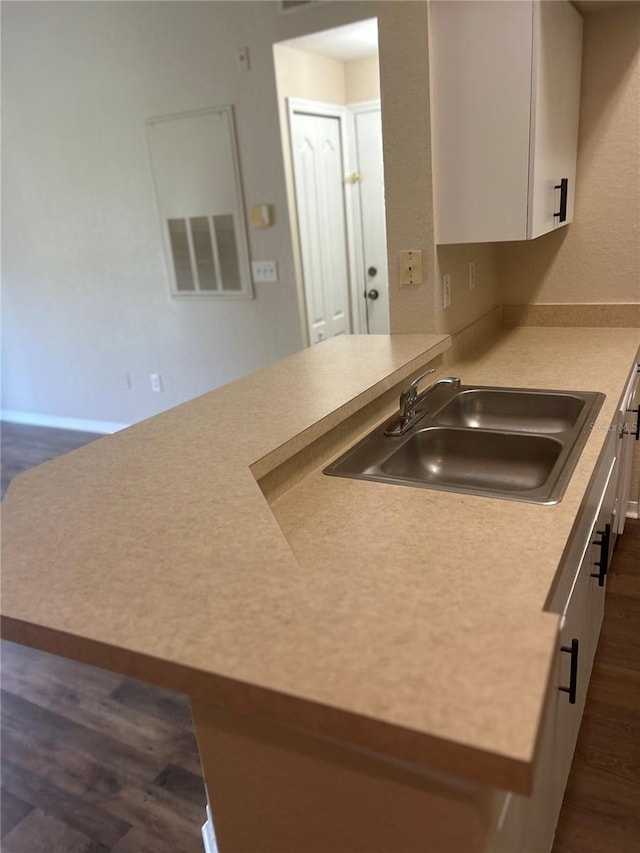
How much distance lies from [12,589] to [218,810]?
18.4 inches

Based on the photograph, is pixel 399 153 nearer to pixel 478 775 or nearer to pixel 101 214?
pixel 478 775

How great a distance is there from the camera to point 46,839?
1.67m

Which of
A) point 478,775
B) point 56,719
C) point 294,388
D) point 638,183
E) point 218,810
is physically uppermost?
point 638,183

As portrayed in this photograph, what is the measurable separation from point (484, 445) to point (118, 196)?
3.40 meters

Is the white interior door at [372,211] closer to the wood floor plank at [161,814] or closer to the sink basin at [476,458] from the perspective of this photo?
the sink basin at [476,458]

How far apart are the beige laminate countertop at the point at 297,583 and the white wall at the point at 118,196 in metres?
2.45

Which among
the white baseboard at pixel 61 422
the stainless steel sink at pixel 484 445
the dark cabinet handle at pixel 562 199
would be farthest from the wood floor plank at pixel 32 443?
the dark cabinet handle at pixel 562 199

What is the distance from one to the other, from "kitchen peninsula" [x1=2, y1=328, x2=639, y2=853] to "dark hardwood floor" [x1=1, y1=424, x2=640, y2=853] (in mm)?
838

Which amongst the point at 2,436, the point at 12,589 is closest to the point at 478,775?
the point at 12,589

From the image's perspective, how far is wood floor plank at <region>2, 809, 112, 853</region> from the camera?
164 cm

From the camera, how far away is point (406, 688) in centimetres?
Result: 67

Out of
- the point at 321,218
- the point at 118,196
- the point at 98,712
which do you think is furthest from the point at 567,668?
the point at 118,196

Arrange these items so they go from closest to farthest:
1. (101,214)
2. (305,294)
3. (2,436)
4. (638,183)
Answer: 1. (638,183)
2. (305,294)
3. (101,214)
4. (2,436)

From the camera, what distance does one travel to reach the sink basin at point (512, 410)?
6.27 feet
